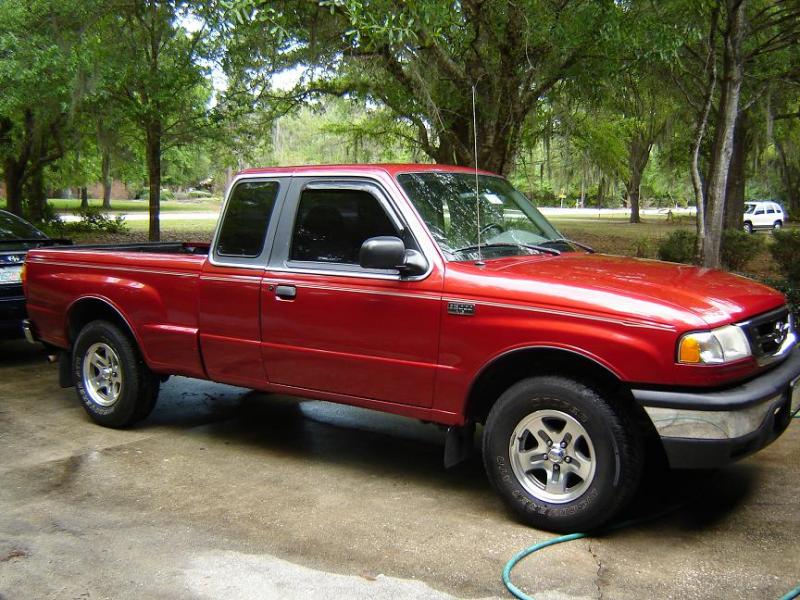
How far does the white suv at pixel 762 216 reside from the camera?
1506 inches

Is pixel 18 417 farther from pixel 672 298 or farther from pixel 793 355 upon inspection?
pixel 793 355

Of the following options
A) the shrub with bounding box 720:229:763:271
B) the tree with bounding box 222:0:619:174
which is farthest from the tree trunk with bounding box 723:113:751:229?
the tree with bounding box 222:0:619:174

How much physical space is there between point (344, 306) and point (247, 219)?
1.14m

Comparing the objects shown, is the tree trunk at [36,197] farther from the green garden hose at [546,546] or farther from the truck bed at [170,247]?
the green garden hose at [546,546]

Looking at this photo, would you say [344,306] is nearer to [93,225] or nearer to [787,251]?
[787,251]

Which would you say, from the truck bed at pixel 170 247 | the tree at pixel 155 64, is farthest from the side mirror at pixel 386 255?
the tree at pixel 155 64

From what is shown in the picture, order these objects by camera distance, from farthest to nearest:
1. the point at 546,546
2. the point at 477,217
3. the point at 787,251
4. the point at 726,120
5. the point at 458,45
→ the point at 787,251, the point at 458,45, the point at 726,120, the point at 477,217, the point at 546,546

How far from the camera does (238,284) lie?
17.2 feet

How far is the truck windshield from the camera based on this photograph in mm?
4738

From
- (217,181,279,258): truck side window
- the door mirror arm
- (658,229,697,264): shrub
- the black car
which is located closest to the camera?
the door mirror arm

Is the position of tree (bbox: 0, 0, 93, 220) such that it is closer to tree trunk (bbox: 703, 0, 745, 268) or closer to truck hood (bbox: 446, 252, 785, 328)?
tree trunk (bbox: 703, 0, 745, 268)

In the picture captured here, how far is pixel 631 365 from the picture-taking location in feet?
12.5

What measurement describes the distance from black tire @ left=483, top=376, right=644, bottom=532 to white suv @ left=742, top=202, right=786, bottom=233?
37541mm

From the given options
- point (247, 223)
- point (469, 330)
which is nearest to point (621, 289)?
point (469, 330)
